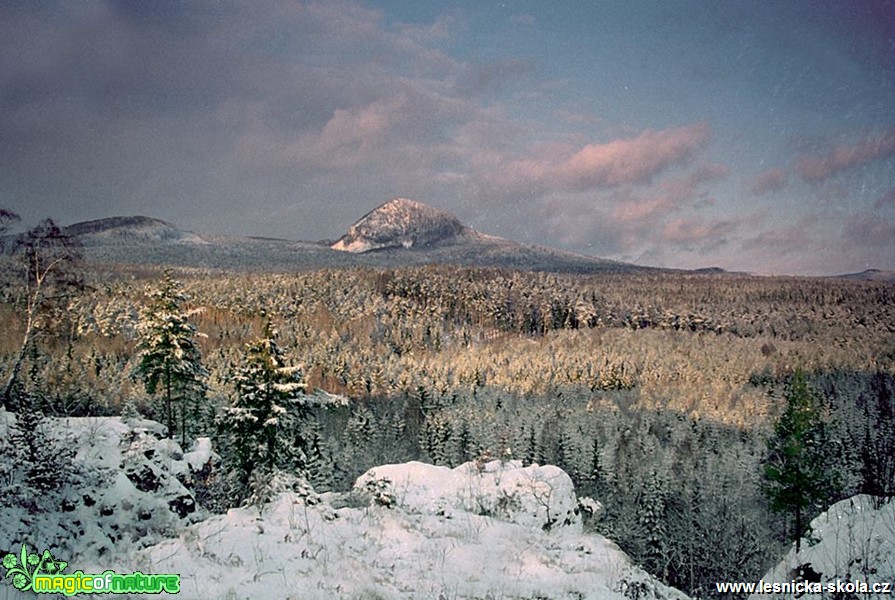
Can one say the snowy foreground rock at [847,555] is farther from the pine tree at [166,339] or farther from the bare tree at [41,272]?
the pine tree at [166,339]

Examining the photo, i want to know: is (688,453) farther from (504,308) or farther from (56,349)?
(56,349)

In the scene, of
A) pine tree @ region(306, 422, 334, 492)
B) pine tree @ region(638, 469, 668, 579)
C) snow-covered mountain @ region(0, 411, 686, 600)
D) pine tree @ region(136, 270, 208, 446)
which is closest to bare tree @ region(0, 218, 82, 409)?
pine tree @ region(136, 270, 208, 446)

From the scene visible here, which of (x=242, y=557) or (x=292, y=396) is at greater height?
(x=242, y=557)

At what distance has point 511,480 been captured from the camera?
14.5 m

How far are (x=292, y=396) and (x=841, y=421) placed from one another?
352 feet

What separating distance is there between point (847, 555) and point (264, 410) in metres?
23.4

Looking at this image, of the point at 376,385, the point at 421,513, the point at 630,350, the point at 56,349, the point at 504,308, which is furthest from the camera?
the point at 504,308

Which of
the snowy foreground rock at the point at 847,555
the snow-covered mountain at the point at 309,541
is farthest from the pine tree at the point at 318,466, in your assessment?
the snowy foreground rock at the point at 847,555

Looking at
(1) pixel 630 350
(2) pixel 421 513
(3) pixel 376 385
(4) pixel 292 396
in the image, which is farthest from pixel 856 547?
(1) pixel 630 350

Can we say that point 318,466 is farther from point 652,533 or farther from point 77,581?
point 77,581

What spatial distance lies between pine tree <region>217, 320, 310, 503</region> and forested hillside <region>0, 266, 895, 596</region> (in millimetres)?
451

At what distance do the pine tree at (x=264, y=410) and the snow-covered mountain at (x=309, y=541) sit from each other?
12057 mm

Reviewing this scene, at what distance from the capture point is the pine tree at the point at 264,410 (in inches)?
966

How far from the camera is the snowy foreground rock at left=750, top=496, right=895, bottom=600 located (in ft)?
21.6
